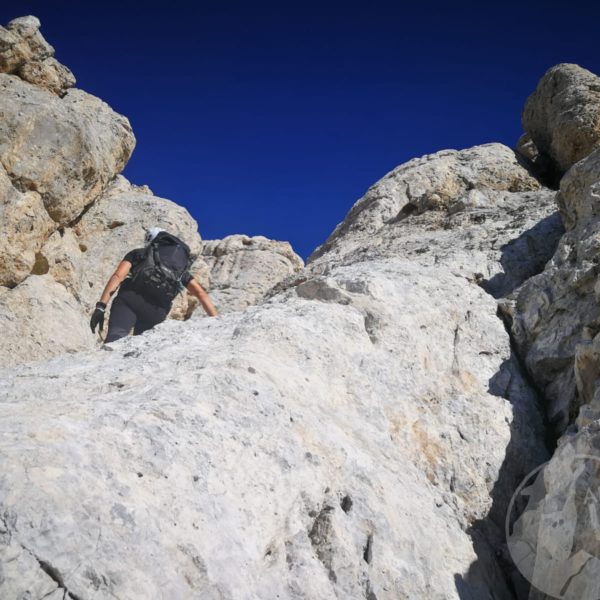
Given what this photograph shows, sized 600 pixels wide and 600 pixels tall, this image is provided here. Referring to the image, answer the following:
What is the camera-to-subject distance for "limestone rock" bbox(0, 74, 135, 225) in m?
14.4

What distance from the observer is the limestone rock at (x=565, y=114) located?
13859mm

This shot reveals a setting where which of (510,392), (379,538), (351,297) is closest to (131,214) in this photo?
(351,297)

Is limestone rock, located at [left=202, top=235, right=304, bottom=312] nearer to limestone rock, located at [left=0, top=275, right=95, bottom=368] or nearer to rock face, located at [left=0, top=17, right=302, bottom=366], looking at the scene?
rock face, located at [left=0, top=17, right=302, bottom=366]

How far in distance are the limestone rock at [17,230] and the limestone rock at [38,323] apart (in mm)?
373

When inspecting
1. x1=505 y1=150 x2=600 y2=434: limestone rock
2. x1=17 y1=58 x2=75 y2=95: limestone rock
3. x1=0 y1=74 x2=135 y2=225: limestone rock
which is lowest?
x1=505 y1=150 x2=600 y2=434: limestone rock

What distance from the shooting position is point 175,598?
3.36 meters

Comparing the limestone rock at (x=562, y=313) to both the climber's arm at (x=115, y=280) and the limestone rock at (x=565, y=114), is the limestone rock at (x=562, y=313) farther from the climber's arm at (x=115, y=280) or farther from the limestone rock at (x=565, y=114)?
the limestone rock at (x=565, y=114)

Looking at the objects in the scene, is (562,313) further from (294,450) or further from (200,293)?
(200,293)

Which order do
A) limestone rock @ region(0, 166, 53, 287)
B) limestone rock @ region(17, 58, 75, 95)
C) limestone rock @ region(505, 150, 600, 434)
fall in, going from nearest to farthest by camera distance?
limestone rock @ region(505, 150, 600, 434)
limestone rock @ region(0, 166, 53, 287)
limestone rock @ region(17, 58, 75, 95)

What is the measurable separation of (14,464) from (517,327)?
6217mm

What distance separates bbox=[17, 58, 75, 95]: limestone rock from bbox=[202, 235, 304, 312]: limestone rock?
8874 millimetres

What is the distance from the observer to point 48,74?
17250 mm

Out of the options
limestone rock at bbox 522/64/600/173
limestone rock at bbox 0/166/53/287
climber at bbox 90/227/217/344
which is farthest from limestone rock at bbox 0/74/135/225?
limestone rock at bbox 522/64/600/173

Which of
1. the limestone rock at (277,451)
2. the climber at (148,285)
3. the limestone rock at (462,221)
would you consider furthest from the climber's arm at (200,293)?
the limestone rock at (462,221)
